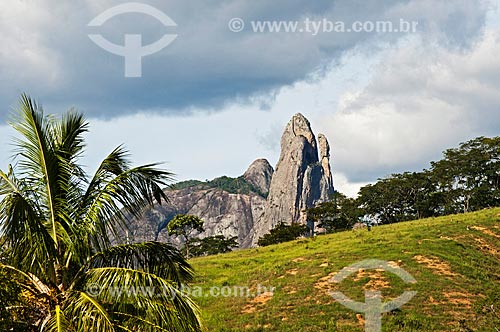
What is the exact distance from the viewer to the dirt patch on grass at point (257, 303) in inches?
907

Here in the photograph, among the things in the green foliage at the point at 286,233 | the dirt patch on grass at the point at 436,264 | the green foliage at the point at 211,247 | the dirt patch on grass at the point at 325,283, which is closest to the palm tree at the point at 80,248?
the dirt patch on grass at the point at 325,283

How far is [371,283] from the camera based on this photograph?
24.2 meters

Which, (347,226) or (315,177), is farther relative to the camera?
(315,177)

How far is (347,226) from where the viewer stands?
79188 mm

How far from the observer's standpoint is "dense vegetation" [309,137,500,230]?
232 ft

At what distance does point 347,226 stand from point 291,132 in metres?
108

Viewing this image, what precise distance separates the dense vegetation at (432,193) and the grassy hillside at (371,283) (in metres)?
37.0

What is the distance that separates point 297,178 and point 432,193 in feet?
338

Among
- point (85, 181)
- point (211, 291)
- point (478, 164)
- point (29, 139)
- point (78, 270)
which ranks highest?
point (478, 164)

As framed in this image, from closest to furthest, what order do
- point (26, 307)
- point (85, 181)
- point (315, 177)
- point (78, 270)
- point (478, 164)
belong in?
1. point (26, 307)
2. point (78, 270)
3. point (85, 181)
4. point (478, 164)
5. point (315, 177)

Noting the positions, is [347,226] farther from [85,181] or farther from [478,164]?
[85,181]

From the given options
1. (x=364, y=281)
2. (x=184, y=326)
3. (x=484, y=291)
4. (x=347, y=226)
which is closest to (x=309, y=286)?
(x=364, y=281)

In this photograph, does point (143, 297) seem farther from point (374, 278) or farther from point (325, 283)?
point (374, 278)

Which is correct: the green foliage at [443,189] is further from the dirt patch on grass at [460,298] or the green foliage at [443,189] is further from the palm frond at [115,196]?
the palm frond at [115,196]
